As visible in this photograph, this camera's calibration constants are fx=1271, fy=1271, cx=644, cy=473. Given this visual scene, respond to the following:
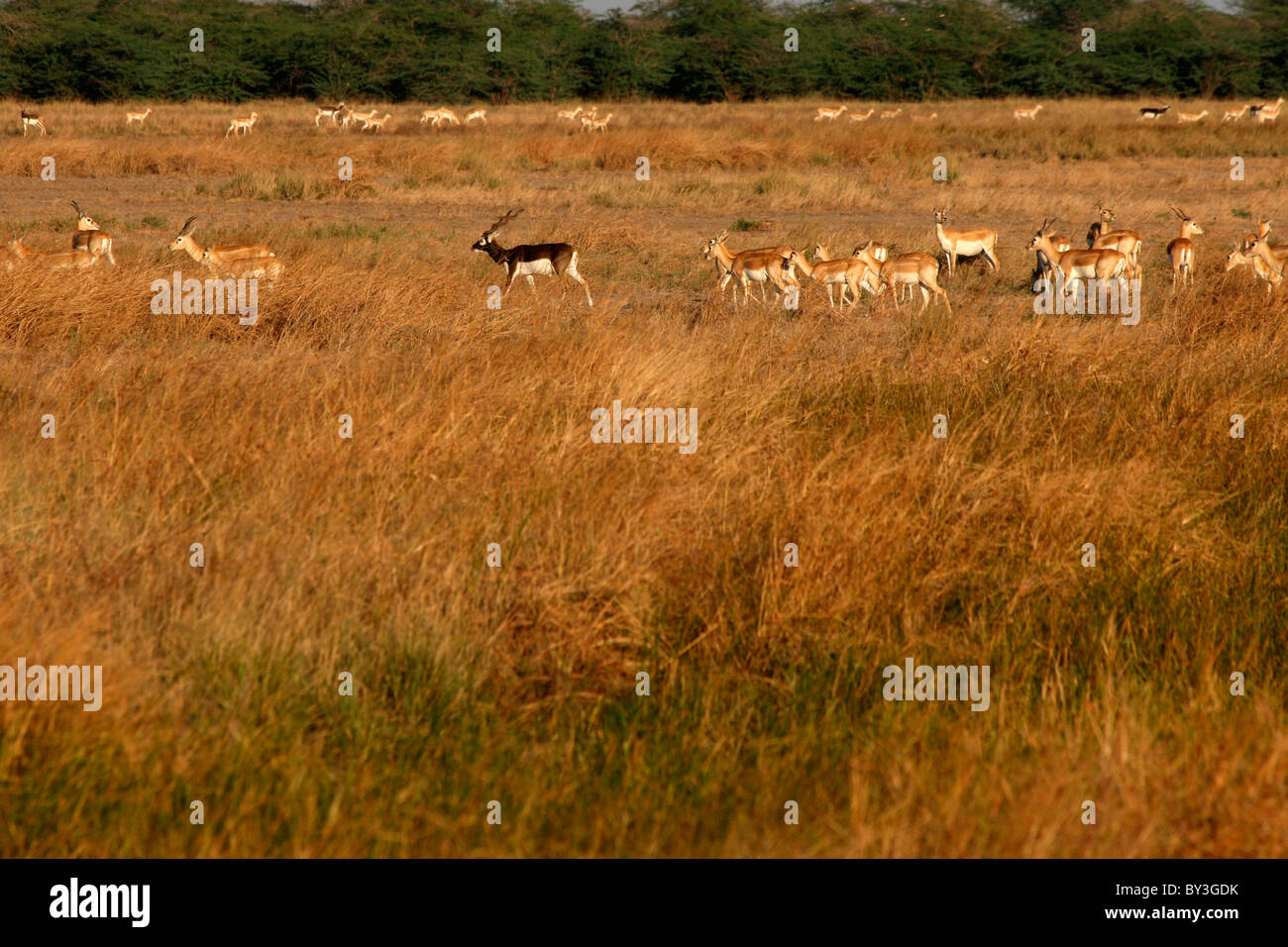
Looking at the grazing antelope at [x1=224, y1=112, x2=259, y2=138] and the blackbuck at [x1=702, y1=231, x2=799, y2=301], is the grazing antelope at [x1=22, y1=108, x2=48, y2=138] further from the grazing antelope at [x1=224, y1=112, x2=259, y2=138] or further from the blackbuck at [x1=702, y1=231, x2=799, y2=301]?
the blackbuck at [x1=702, y1=231, x2=799, y2=301]

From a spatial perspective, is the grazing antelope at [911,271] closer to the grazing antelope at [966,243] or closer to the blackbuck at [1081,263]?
the blackbuck at [1081,263]

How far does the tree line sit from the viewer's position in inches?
1577

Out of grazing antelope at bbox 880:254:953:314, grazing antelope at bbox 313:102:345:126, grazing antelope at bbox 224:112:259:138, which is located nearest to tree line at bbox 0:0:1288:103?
grazing antelope at bbox 313:102:345:126

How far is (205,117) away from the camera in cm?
3075

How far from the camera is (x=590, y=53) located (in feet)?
148

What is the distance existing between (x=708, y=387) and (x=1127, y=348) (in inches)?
101

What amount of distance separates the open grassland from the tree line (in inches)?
1397

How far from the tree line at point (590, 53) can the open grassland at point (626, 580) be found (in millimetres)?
35484

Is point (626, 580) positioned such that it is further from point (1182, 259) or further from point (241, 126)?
point (241, 126)

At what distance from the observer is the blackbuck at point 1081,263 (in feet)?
34.3

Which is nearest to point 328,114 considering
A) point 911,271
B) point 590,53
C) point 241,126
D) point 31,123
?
point 241,126

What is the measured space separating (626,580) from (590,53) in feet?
144

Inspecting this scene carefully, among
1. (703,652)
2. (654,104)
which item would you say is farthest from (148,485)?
(654,104)

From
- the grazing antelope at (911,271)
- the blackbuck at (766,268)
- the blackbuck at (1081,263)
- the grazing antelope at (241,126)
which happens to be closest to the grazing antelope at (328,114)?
the grazing antelope at (241,126)
